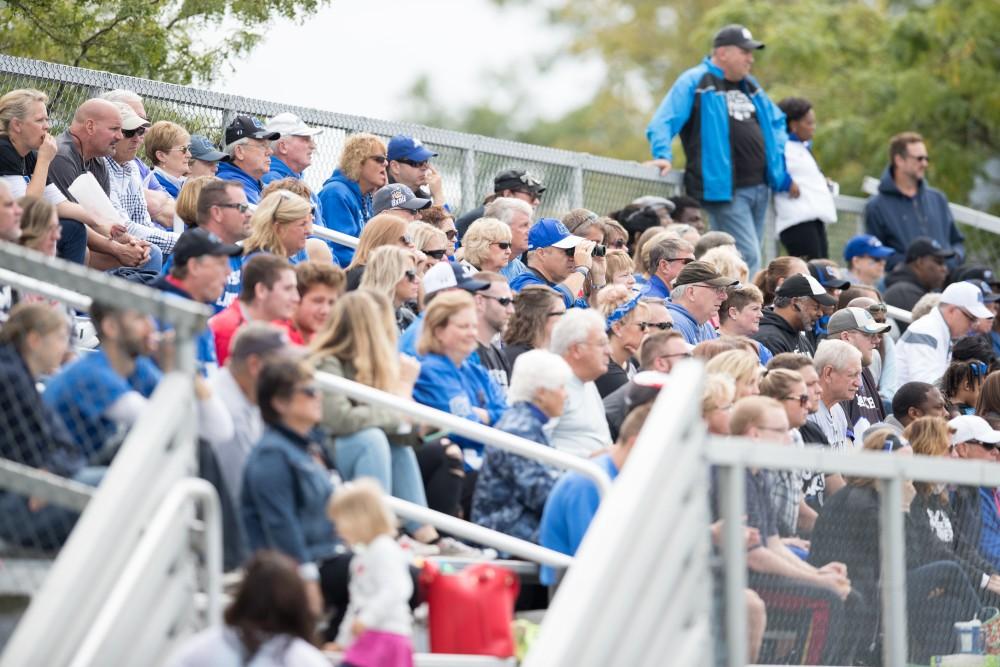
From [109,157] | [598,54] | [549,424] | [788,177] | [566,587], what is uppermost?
[598,54]

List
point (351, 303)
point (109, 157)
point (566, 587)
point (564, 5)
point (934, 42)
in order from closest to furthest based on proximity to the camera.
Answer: point (566, 587) → point (351, 303) → point (109, 157) → point (934, 42) → point (564, 5)

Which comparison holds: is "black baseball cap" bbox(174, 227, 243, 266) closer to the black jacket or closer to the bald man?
the bald man

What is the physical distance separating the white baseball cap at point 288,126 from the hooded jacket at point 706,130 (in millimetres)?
4544

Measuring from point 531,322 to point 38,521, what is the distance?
13.9 ft

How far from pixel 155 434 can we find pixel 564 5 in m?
41.8

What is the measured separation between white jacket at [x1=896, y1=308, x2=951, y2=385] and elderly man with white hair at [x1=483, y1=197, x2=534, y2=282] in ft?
10.8

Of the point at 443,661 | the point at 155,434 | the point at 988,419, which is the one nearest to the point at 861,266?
the point at 988,419

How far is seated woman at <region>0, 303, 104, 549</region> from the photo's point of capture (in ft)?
20.2

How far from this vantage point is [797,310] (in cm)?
1248

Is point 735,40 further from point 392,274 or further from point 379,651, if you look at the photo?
point 379,651

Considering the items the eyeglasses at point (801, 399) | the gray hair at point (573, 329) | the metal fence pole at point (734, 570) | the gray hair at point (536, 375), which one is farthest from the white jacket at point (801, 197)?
the metal fence pole at point (734, 570)

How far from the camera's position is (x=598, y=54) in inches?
1702

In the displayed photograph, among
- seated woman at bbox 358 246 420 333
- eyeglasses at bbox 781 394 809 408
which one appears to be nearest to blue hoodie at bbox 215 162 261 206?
seated woman at bbox 358 246 420 333

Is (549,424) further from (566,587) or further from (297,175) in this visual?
(297,175)
